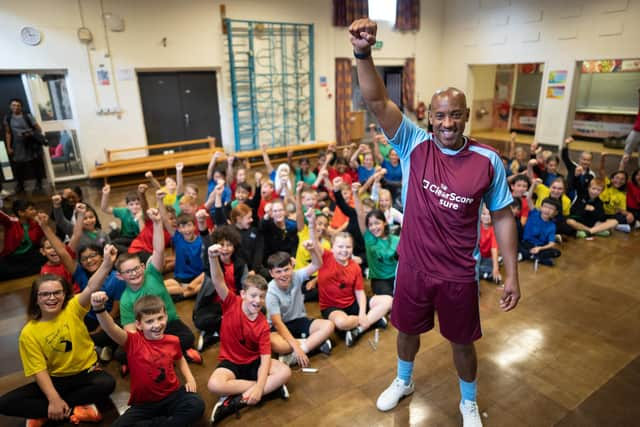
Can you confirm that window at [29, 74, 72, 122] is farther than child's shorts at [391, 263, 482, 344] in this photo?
Yes

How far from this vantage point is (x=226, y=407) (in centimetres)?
220

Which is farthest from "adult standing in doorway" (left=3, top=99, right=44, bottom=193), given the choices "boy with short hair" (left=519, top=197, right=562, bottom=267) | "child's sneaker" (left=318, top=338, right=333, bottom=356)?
"boy with short hair" (left=519, top=197, right=562, bottom=267)

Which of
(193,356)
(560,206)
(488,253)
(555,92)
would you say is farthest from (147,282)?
(555,92)

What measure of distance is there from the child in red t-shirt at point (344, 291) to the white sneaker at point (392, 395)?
24.9 inches

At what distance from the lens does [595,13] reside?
8.40m

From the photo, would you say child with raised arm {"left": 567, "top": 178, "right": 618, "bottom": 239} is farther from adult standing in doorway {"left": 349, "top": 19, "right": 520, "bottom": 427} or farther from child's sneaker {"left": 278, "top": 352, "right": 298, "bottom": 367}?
child's sneaker {"left": 278, "top": 352, "right": 298, "bottom": 367}

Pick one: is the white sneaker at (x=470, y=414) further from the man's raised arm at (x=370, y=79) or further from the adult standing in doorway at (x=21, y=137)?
the adult standing in doorway at (x=21, y=137)

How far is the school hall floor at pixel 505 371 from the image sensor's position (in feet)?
7.14

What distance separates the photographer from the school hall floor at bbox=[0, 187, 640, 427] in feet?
7.14

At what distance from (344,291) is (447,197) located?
1464mm

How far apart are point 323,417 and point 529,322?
177 cm

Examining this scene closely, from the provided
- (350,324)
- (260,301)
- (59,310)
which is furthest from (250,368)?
(59,310)

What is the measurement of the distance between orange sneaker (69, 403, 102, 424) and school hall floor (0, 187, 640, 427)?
0.06 m

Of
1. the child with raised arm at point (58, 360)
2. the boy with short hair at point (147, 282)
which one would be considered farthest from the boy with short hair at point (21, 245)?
the child with raised arm at point (58, 360)
